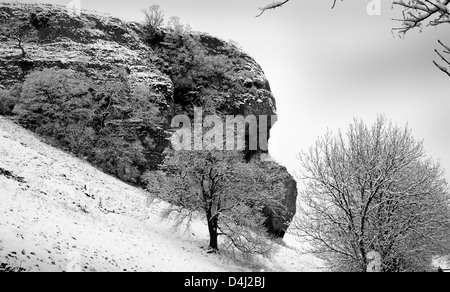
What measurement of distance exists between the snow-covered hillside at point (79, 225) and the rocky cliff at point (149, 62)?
899 centimetres

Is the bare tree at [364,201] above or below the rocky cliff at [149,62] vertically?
below

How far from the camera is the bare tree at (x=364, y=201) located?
496 inches

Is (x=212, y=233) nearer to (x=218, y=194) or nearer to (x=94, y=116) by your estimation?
(x=218, y=194)

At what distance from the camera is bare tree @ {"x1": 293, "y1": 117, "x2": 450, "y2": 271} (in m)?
12.6

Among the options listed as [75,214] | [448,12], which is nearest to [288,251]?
[75,214]

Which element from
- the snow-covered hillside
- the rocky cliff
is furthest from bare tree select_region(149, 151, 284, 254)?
the rocky cliff

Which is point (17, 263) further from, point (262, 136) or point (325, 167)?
point (262, 136)

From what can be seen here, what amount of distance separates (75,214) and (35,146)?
11.8 metres

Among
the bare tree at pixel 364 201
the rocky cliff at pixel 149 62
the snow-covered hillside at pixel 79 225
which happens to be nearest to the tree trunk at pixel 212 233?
the snow-covered hillside at pixel 79 225

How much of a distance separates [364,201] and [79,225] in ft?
38.3

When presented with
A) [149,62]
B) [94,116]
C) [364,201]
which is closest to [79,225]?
[364,201]

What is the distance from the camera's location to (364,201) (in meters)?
12.6

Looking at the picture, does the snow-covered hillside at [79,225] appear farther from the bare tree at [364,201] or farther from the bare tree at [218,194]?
the bare tree at [364,201]

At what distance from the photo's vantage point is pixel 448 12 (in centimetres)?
301
